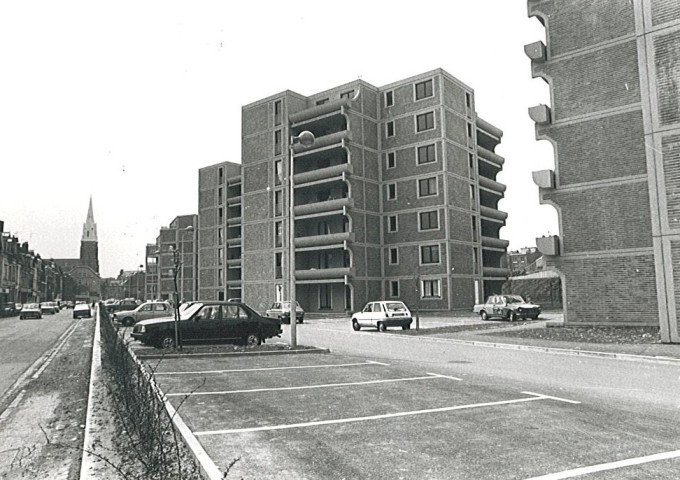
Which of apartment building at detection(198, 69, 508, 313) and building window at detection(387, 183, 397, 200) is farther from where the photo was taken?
building window at detection(387, 183, 397, 200)

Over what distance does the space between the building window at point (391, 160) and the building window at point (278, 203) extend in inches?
442

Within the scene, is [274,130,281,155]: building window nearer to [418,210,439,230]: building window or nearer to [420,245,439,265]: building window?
[418,210,439,230]: building window

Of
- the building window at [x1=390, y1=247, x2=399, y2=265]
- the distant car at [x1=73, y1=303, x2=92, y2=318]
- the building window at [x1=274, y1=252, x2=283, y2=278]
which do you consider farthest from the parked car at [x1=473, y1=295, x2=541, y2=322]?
the distant car at [x1=73, y1=303, x2=92, y2=318]

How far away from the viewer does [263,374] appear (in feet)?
38.7

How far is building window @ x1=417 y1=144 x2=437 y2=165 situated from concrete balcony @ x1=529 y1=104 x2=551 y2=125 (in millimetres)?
20473

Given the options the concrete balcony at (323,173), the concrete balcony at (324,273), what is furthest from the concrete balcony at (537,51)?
the concrete balcony at (324,273)

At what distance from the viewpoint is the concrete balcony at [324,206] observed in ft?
155

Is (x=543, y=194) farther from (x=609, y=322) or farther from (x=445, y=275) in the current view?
(x=445, y=275)

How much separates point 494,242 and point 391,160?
13.5 meters

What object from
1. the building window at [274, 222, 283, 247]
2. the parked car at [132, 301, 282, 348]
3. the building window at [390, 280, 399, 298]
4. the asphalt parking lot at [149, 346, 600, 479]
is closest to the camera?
the asphalt parking lot at [149, 346, 600, 479]

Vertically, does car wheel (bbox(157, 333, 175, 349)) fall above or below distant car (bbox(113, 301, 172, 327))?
below

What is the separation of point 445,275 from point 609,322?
21987 mm

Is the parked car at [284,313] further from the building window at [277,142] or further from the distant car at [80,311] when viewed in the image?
the building window at [277,142]

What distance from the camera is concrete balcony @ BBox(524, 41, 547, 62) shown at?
26438 mm
